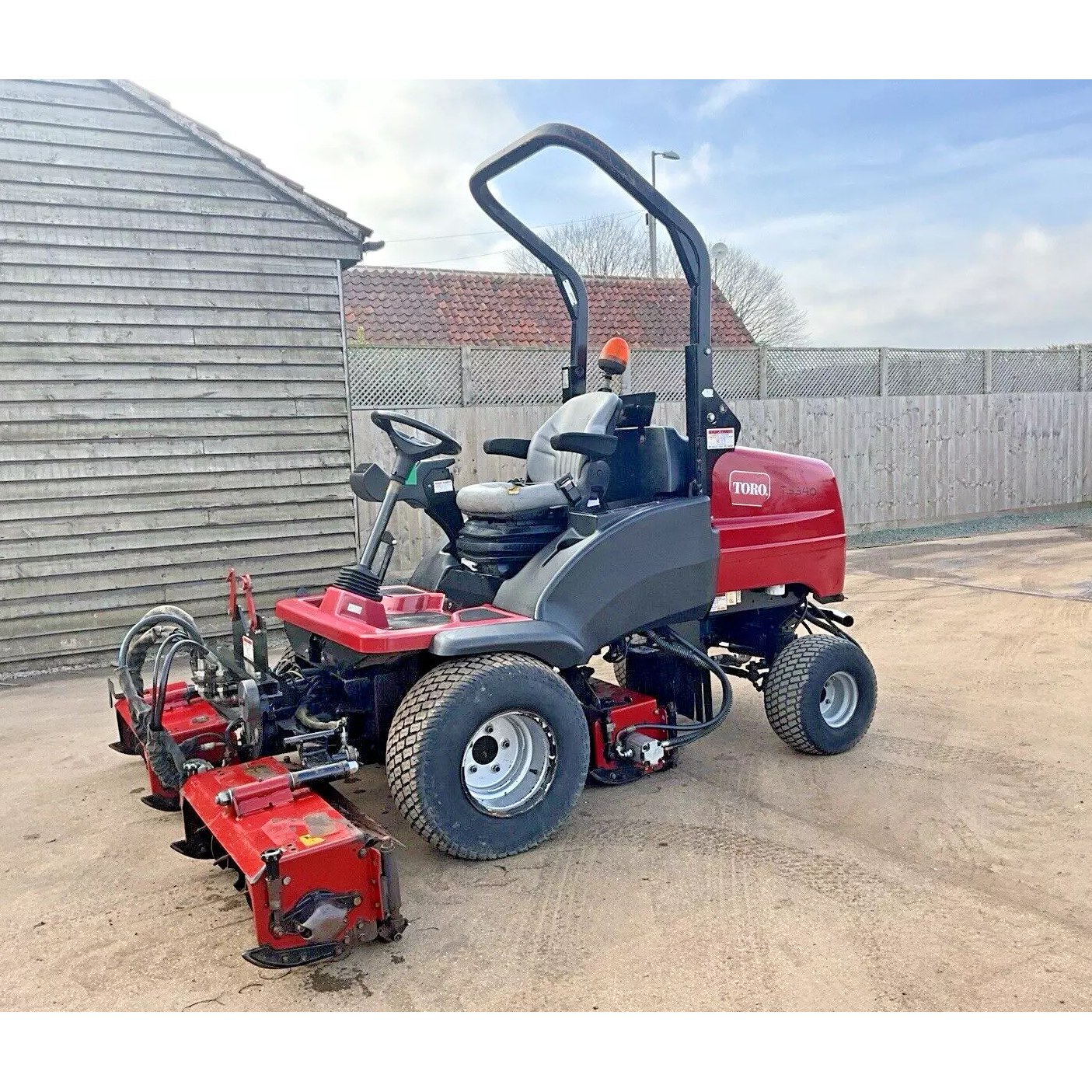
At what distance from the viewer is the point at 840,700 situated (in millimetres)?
4777

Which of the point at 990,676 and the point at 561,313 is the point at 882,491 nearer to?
the point at 561,313

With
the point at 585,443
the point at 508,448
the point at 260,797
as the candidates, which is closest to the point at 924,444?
the point at 508,448

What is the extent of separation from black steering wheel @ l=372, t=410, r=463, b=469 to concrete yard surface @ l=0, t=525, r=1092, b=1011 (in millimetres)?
1538

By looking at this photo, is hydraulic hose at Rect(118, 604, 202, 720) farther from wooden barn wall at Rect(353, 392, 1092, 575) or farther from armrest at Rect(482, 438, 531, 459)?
→ wooden barn wall at Rect(353, 392, 1092, 575)

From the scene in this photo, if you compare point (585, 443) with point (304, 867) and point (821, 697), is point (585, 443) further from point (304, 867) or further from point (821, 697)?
point (304, 867)

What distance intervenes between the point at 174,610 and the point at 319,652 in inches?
23.9

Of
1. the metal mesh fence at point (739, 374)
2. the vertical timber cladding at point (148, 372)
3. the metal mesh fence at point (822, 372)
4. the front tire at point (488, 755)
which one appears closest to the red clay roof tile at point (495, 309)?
the metal mesh fence at point (739, 374)

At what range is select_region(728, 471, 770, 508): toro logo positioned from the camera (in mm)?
4395

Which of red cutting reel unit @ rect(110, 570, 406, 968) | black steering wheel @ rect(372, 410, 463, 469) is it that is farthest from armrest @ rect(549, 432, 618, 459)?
red cutting reel unit @ rect(110, 570, 406, 968)

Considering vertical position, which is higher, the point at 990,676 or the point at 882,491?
the point at 882,491

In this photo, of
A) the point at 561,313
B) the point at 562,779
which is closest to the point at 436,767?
the point at 562,779

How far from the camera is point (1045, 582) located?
29.2 feet

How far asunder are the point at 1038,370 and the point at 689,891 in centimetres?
1338

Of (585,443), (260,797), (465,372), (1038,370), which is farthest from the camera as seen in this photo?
(1038,370)
